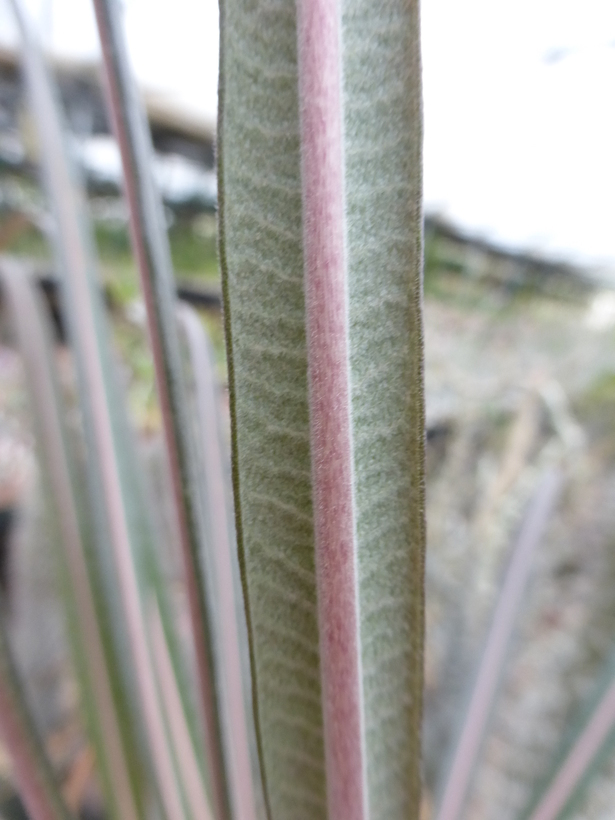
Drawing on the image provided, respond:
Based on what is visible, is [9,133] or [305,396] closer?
[305,396]

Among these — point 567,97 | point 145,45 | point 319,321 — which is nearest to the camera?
point 319,321

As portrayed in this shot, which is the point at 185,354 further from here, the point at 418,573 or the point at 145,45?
the point at 145,45

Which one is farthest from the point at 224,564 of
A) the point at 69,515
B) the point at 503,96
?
the point at 503,96

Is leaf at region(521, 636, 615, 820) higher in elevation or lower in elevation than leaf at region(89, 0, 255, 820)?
lower

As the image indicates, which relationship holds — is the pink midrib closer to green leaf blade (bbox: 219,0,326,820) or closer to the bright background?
green leaf blade (bbox: 219,0,326,820)

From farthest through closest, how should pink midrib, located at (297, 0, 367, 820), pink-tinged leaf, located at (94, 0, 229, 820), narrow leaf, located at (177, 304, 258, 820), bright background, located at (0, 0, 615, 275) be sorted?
bright background, located at (0, 0, 615, 275)
narrow leaf, located at (177, 304, 258, 820)
pink-tinged leaf, located at (94, 0, 229, 820)
pink midrib, located at (297, 0, 367, 820)

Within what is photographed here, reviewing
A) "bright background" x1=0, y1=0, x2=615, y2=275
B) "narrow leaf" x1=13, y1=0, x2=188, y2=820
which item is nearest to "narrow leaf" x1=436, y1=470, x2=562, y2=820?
"narrow leaf" x1=13, y1=0, x2=188, y2=820

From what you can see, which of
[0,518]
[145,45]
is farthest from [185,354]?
[145,45]

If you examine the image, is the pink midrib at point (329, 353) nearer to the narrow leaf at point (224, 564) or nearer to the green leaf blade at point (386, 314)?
the green leaf blade at point (386, 314)

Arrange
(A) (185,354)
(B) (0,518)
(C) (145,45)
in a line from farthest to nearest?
(C) (145,45) < (B) (0,518) < (A) (185,354)

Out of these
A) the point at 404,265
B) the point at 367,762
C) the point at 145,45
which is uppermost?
the point at 145,45
